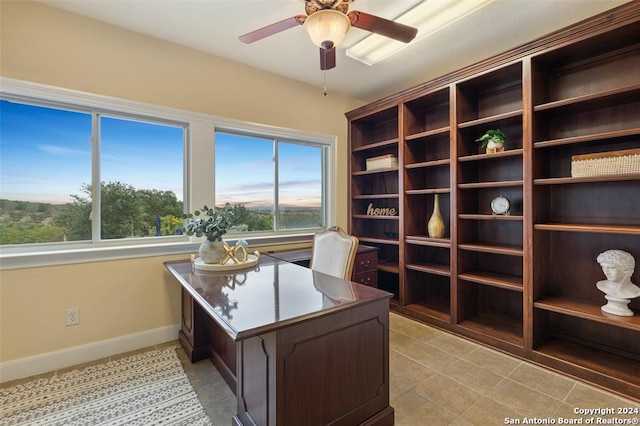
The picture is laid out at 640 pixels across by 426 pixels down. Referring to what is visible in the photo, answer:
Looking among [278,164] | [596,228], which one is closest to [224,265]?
[278,164]

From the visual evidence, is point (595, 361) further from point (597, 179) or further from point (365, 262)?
point (365, 262)

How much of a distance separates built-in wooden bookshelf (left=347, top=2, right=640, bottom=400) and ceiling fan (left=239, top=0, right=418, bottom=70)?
1190mm

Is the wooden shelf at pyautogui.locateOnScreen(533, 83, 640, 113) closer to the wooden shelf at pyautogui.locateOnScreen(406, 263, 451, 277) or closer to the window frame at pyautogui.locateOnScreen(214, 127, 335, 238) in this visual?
the wooden shelf at pyautogui.locateOnScreen(406, 263, 451, 277)

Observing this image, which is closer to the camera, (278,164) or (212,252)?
(212,252)

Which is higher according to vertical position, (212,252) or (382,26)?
(382,26)

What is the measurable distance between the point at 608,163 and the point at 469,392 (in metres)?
1.79

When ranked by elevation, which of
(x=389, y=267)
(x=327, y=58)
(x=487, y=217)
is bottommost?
(x=389, y=267)

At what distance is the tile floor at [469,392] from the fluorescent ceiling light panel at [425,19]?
2613 mm

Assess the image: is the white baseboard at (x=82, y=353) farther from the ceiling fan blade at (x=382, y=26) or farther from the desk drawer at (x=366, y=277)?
the ceiling fan blade at (x=382, y=26)

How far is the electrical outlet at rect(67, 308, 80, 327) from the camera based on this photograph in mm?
2236

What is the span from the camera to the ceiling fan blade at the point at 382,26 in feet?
5.65

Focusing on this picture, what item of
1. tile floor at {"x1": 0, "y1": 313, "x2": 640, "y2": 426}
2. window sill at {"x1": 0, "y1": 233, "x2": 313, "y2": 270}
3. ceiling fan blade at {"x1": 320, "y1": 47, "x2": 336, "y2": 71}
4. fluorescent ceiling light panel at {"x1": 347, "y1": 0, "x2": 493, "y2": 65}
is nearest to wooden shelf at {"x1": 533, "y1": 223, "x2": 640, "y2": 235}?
tile floor at {"x1": 0, "y1": 313, "x2": 640, "y2": 426}

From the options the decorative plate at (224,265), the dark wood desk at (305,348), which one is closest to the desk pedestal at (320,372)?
the dark wood desk at (305,348)

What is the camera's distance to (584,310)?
2092mm
